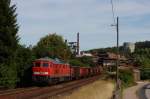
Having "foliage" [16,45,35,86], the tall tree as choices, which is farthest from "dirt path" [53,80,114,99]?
"foliage" [16,45,35,86]

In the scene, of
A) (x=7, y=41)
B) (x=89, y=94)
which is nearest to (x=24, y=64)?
(x=7, y=41)

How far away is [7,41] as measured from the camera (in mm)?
48125

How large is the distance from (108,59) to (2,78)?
479ft

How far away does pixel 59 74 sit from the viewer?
197 ft

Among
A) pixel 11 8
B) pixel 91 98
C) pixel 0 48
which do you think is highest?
pixel 11 8

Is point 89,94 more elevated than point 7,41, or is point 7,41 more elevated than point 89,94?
point 7,41

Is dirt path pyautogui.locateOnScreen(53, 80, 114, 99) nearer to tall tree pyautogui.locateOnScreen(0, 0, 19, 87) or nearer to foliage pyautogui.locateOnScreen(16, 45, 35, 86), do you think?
tall tree pyautogui.locateOnScreen(0, 0, 19, 87)

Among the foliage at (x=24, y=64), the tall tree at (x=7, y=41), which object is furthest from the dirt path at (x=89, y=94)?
the foliage at (x=24, y=64)

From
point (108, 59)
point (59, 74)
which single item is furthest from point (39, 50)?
point (108, 59)

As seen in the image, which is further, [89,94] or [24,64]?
[24,64]

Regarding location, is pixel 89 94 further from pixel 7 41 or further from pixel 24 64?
pixel 24 64

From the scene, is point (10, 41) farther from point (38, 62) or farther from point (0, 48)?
point (38, 62)

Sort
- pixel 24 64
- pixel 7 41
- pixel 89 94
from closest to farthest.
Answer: pixel 89 94, pixel 7 41, pixel 24 64

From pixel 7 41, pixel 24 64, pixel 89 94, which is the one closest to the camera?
pixel 89 94
